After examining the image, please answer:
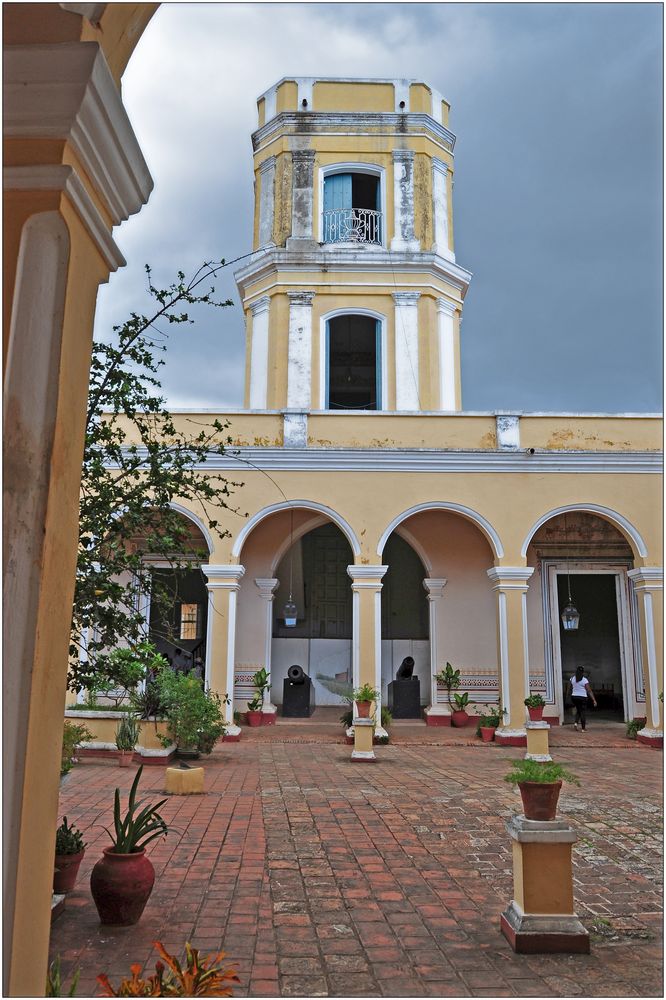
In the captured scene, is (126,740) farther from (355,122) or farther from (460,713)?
(355,122)

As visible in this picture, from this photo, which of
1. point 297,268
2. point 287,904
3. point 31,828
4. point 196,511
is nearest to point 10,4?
point 31,828

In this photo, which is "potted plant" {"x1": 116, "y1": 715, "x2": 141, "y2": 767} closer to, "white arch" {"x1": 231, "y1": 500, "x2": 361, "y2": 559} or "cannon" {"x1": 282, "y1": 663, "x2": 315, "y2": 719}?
"white arch" {"x1": 231, "y1": 500, "x2": 361, "y2": 559}

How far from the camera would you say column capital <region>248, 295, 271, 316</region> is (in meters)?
17.9

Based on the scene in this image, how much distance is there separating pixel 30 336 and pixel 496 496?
41.4 feet

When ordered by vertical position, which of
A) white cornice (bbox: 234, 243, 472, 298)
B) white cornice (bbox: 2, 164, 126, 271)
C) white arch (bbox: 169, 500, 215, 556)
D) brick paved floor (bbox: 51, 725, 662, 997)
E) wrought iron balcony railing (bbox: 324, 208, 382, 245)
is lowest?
brick paved floor (bbox: 51, 725, 662, 997)

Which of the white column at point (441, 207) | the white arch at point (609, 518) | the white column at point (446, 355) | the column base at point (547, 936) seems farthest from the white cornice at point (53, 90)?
the white column at point (441, 207)

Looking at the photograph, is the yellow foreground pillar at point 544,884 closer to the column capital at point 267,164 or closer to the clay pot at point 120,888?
the clay pot at point 120,888

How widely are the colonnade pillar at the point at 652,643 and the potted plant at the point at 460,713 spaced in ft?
10.4

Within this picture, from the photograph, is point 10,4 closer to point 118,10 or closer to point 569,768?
point 118,10

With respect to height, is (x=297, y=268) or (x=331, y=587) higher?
(x=297, y=268)

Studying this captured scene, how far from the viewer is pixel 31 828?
2455 millimetres

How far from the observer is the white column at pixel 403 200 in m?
17.8

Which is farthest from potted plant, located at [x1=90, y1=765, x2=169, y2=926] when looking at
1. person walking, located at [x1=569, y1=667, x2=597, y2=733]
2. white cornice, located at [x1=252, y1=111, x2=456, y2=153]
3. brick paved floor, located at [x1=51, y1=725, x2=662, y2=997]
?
white cornice, located at [x1=252, y1=111, x2=456, y2=153]

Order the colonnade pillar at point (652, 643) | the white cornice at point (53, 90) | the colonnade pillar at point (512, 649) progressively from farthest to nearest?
1. the colonnade pillar at point (652, 643)
2. the colonnade pillar at point (512, 649)
3. the white cornice at point (53, 90)
